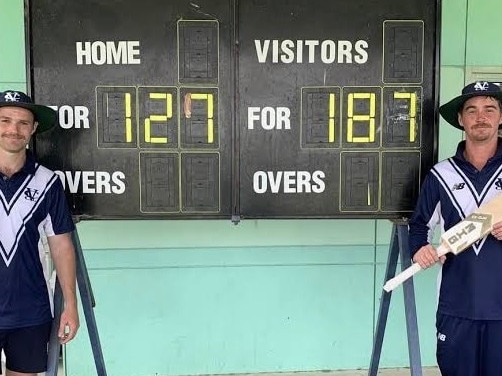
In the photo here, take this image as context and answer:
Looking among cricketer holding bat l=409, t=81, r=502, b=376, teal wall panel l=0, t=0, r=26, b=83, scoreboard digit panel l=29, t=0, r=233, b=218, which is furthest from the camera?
teal wall panel l=0, t=0, r=26, b=83

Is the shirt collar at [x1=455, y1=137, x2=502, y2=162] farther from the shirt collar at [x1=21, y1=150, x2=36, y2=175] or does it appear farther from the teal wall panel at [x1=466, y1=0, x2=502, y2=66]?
the shirt collar at [x1=21, y1=150, x2=36, y2=175]

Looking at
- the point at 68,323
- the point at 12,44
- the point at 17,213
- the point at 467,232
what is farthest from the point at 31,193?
the point at 467,232

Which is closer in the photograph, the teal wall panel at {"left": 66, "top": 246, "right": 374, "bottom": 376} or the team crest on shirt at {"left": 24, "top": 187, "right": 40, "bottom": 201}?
the team crest on shirt at {"left": 24, "top": 187, "right": 40, "bottom": 201}

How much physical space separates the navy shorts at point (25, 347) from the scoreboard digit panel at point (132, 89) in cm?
68

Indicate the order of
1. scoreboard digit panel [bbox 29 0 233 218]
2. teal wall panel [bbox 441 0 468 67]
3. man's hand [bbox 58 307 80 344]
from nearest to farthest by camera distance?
man's hand [bbox 58 307 80 344] < scoreboard digit panel [bbox 29 0 233 218] < teal wall panel [bbox 441 0 468 67]

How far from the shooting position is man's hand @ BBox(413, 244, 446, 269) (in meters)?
2.87

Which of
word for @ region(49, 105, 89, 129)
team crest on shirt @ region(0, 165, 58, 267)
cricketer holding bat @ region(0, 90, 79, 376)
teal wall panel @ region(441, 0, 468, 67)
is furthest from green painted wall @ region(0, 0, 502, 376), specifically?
team crest on shirt @ region(0, 165, 58, 267)

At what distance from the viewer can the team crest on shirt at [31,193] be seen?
2.84 metres

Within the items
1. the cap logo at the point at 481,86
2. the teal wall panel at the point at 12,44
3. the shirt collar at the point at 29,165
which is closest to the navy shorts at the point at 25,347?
the shirt collar at the point at 29,165

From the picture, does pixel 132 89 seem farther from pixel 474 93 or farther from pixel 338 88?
pixel 474 93

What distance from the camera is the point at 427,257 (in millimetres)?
2871

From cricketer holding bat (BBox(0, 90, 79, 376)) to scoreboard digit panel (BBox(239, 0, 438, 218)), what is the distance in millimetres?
→ 1018

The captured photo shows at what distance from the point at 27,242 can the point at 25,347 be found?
0.52 m

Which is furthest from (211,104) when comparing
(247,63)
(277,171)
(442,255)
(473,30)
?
(473,30)
